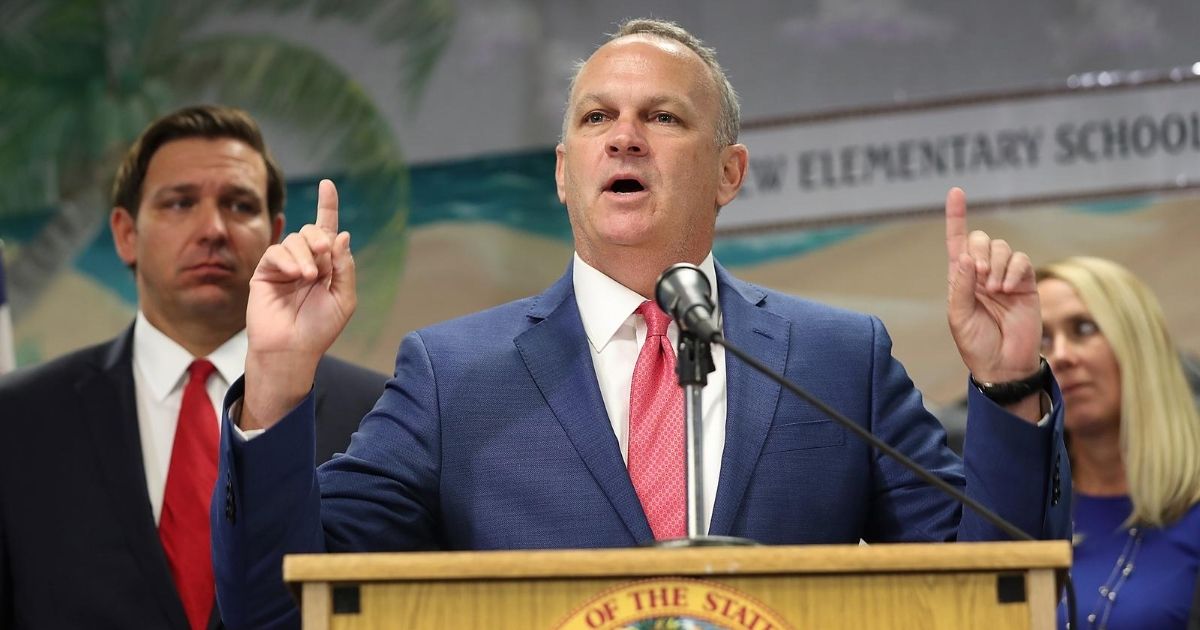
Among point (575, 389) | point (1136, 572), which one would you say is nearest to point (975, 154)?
point (1136, 572)

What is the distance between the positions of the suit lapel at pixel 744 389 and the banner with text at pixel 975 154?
2.02 m

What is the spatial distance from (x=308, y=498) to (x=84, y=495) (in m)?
1.20

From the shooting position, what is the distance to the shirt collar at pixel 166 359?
3.22 meters

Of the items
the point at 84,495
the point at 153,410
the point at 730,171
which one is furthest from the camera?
the point at 153,410

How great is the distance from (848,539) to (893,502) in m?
0.09

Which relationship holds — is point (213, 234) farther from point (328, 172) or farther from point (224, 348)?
point (328, 172)

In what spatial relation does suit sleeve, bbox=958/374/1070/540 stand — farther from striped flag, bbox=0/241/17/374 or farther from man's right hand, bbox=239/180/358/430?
striped flag, bbox=0/241/17/374

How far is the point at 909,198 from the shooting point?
4520 mm

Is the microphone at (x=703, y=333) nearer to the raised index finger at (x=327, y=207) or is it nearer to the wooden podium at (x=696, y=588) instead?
the wooden podium at (x=696, y=588)

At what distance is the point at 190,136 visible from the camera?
352 centimetres

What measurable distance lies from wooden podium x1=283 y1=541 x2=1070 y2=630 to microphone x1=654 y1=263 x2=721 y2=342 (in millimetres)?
312

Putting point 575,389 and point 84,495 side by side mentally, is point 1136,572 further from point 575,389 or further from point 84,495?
point 84,495

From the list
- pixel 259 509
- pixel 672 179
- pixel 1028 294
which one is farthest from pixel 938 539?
pixel 259 509

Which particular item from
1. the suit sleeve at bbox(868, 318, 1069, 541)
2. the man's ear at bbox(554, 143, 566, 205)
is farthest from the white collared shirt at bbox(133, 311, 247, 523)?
the suit sleeve at bbox(868, 318, 1069, 541)
